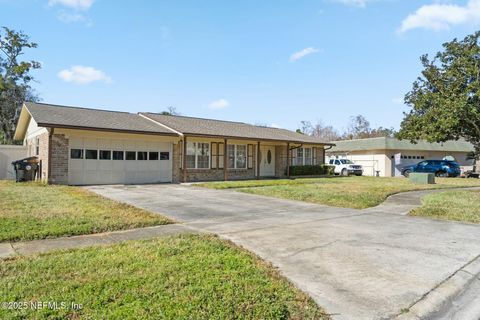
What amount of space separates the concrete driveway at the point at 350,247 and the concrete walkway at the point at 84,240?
Answer: 929 mm

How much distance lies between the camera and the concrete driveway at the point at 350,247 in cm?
391

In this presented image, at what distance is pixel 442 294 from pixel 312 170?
2290cm

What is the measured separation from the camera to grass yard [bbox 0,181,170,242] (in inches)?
246

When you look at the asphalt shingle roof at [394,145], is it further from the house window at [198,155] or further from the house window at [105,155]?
the house window at [105,155]

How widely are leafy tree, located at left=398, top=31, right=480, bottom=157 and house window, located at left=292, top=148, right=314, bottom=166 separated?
25.1 ft

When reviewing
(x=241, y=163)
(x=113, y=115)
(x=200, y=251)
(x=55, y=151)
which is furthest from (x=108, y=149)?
(x=200, y=251)

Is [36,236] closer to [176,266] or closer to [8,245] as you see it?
[8,245]

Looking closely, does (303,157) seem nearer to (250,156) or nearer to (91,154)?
(250,156)

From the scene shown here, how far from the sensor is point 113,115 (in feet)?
68.8

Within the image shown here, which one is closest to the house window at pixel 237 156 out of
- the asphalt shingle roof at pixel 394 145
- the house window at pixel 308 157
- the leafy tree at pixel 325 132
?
the house window at pixel 308 157

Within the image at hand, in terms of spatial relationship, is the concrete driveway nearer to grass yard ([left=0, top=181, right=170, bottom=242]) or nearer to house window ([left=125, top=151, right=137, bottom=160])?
grass yard ([left=0, top=181, right=170, bottom=242])

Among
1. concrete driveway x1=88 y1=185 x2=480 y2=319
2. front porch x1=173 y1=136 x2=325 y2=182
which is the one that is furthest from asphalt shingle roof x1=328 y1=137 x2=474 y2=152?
concrete driveway x1=88 y1=185 x2=480 y2=319

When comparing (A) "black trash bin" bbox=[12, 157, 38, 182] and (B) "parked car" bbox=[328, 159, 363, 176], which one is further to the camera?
(B) "parked car" bbox=[328, 159, 363, 176]

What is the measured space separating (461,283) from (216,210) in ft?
20.6
